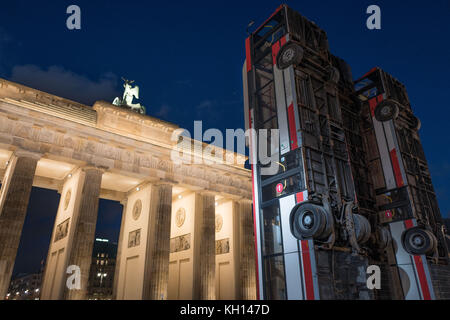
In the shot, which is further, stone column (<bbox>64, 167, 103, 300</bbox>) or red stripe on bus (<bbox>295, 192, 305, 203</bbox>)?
stone column (<bbox>64, 167, 103, 300</bbox>)

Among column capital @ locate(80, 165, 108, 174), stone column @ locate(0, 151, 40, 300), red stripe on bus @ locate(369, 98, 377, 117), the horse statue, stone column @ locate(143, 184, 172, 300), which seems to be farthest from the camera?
the horse statue

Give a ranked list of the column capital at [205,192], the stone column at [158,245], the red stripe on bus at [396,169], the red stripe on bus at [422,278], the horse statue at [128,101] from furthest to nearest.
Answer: the horse statue at [128,101] → the column capital at [205,192] → the stone column at [158,245] → the red stripe on bus at [396,169] → the red stripe on bus at [422,278]

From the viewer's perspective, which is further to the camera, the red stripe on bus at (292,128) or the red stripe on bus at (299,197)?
the red stripe on bus at (292,128)

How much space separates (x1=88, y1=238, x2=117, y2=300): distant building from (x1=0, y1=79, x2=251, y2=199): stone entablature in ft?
190

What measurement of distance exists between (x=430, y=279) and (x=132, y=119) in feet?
76.2

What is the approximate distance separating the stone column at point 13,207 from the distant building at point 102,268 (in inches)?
2373

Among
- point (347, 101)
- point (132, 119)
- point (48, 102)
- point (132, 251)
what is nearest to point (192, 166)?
point (132, 119)

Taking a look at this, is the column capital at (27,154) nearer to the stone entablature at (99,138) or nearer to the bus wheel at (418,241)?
the stone entablature at (99,138)

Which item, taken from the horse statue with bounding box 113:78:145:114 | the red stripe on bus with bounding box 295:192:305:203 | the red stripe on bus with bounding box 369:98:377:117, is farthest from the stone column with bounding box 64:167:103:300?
the red stripe on bus with bounding box 369:98:377:117

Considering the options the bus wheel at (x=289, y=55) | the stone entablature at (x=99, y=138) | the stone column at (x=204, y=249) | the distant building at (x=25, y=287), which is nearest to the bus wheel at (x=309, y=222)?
the bus wheel at (x=289, y=55)

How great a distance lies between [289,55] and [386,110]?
730 centimetres

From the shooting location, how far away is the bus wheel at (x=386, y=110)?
1598 cm

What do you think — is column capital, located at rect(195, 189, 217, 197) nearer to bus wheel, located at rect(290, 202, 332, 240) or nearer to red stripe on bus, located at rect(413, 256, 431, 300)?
red stripe on bus, located at rect(413, 256, 431, 300)

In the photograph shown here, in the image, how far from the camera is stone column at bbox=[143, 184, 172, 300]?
22172mm
